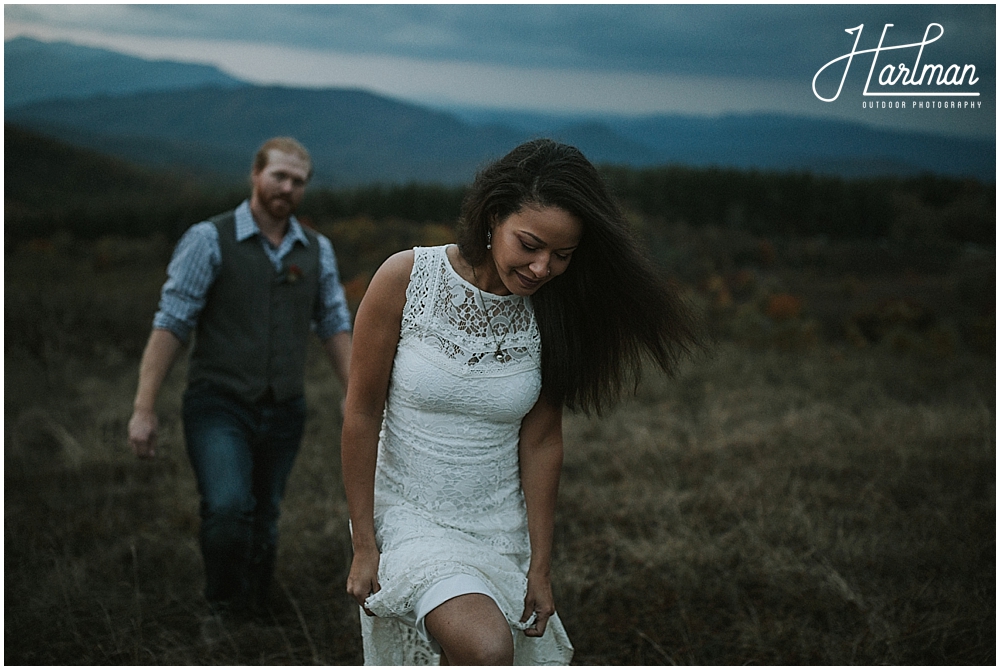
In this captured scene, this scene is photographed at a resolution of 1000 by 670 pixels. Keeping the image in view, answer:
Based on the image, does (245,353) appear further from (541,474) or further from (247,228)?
(541,474)

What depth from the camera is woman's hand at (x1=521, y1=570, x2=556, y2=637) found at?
2.27m

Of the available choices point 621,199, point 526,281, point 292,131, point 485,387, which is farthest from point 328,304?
point 292,131

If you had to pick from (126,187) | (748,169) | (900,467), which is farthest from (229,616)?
(748,169)

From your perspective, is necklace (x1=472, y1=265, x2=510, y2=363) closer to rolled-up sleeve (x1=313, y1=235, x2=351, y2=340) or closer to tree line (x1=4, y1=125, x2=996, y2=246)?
rolled-up sleeve (x1=313, y1=235, x2=351, y2=340)

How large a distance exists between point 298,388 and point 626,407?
4161mm

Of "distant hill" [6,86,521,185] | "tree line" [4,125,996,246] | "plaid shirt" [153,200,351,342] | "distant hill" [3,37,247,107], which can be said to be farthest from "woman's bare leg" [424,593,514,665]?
"distant hill" [6,86,521,185]

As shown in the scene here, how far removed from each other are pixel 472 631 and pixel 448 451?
51 cm

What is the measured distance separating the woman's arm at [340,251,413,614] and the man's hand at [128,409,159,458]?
54.1 inches

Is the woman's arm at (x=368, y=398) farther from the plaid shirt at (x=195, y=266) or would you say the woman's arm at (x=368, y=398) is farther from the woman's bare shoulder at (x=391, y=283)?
the plaid shirt at (x=195, y=266)

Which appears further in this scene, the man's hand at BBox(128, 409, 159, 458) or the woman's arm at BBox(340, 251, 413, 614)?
the man's hand at BBox(128, 409, 159, 458)

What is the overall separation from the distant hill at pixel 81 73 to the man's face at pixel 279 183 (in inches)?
223

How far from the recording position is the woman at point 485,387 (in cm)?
200

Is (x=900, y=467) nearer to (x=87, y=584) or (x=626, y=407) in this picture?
A: (x=626, y=407)

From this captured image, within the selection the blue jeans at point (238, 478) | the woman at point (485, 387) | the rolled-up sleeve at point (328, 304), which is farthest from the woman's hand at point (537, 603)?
the rolled-up sleeve at point (328, 304)
